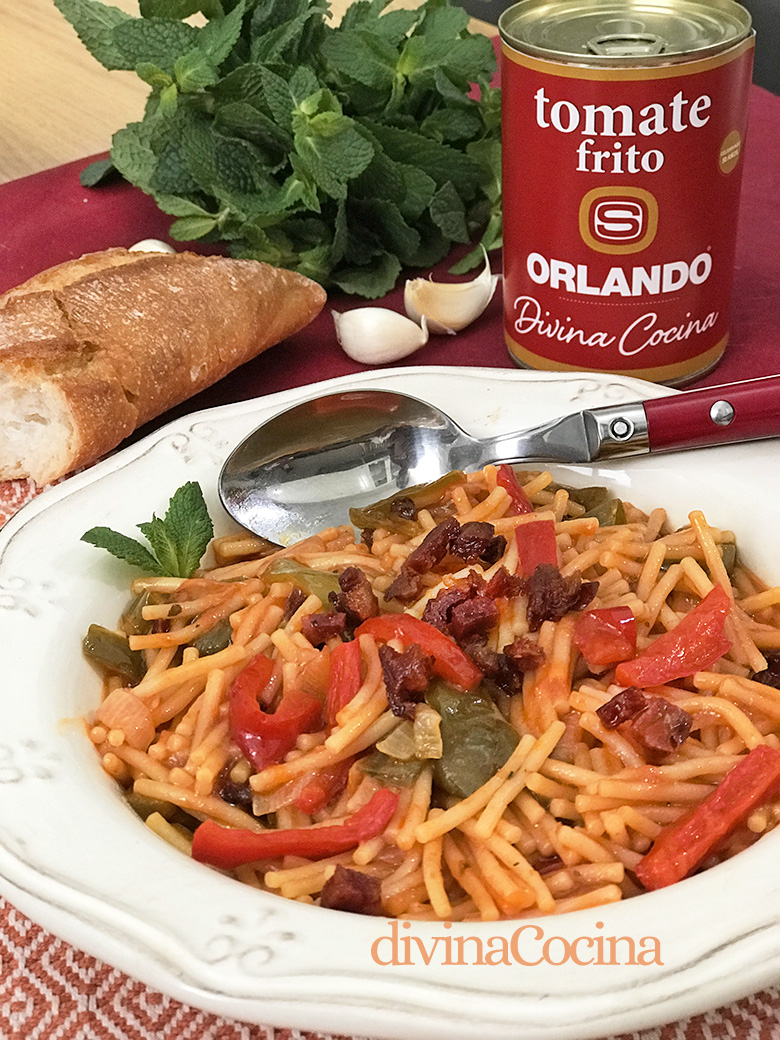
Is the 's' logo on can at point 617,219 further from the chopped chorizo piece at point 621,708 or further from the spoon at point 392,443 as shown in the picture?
the chopped chorizo piece at point 621,708

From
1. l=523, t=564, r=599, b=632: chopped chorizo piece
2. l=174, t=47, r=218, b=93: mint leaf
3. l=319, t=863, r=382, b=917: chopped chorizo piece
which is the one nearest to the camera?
l=319, t=863, r=382, b=917: chopped chorizo piece

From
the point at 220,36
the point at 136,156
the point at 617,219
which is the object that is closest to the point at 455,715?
the point at 617,219

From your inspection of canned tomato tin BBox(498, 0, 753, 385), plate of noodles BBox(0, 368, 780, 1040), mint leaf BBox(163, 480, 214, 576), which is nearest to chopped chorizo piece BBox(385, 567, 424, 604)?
plate of noodles BBox(0, 368, 780, 1040)

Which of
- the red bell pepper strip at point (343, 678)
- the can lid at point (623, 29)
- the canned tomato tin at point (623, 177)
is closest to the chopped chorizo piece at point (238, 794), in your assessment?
the red bell pepper strip at point (343, 678)

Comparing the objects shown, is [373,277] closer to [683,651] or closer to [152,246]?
[152,246]

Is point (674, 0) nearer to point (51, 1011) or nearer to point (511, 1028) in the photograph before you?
point (511, 1028)

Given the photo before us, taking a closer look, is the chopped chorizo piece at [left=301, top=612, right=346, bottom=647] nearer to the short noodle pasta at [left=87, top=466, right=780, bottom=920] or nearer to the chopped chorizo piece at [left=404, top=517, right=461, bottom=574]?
the short noodle pasta at [left=87, top=466, right=780, bottom=920]
